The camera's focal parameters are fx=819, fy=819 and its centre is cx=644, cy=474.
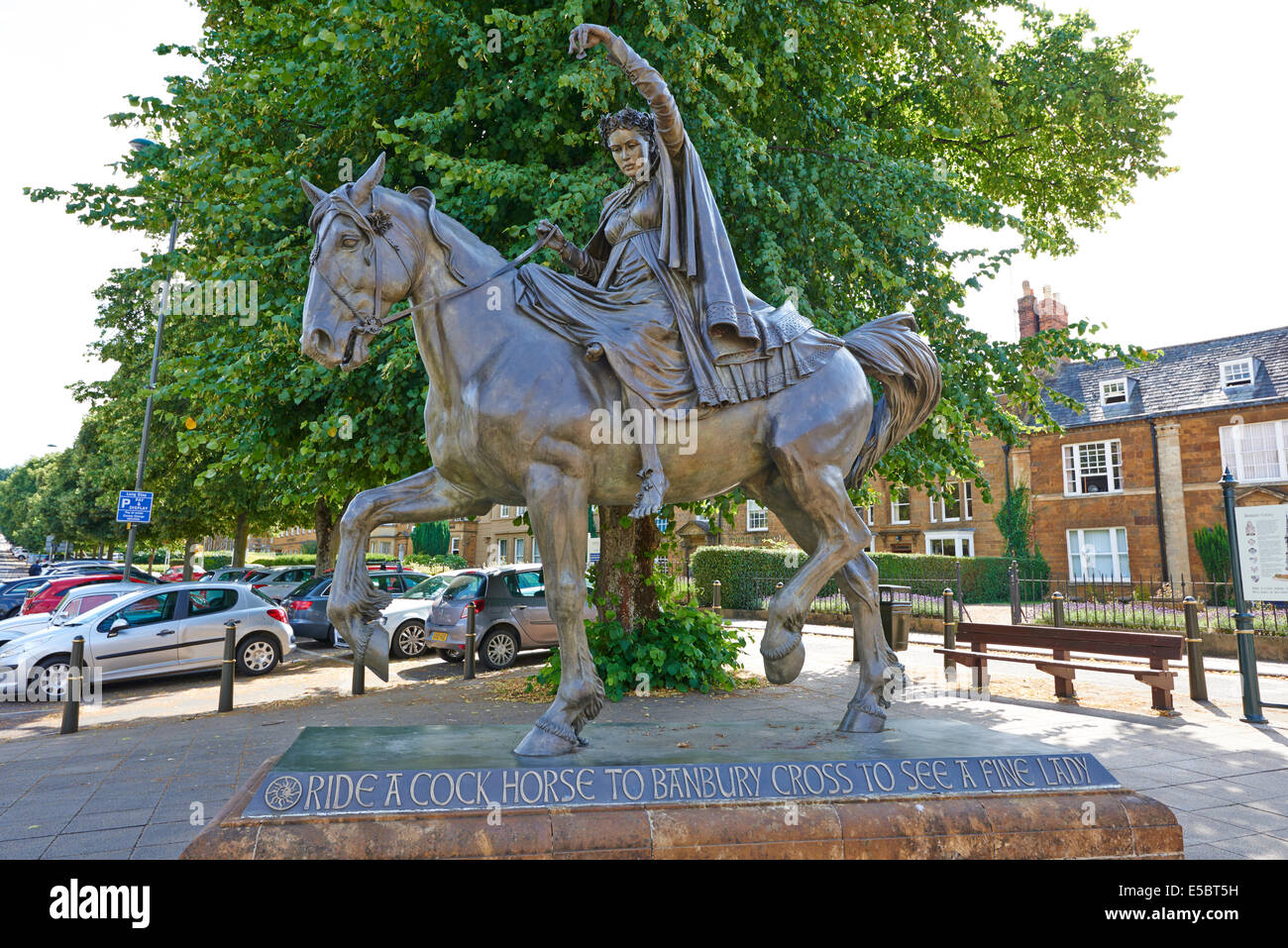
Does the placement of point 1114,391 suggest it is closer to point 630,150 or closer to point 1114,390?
point 1114,390

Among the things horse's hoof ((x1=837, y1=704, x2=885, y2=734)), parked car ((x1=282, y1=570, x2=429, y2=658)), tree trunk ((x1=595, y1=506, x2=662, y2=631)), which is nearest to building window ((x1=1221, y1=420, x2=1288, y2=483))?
tree trunk ((x1=595, y1=506, x2=662, y2=631))

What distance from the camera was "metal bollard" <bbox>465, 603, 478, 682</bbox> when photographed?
13.4 metres

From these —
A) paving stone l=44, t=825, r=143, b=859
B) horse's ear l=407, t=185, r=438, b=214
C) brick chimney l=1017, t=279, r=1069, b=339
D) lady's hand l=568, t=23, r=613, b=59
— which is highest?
brick chimney l=1017, t=279, r=1069, b=339

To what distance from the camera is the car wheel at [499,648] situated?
14.9 metres

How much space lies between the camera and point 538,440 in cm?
428

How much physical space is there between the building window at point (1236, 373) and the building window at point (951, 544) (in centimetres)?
1079

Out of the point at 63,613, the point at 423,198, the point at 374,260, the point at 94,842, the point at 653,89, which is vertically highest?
the point at 653,89

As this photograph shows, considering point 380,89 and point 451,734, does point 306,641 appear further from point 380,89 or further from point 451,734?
point 451,734

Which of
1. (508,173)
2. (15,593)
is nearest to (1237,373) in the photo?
(508,173)

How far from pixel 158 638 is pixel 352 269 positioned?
41.2 ft

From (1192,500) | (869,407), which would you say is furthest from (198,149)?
(1192,500)

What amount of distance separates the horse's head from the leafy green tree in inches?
188

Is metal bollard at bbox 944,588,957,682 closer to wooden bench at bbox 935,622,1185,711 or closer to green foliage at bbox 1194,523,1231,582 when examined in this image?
wooden bench at bbox 935,622,1185,711

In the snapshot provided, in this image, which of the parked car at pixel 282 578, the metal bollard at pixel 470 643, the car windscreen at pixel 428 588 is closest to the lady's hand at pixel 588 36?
the metal bollard at pixel 470 643
